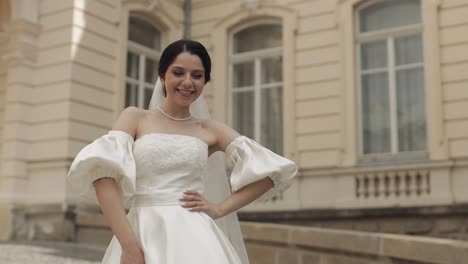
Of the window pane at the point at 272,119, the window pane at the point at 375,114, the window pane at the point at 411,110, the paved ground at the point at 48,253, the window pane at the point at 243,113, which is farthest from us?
the window pane at the point at 243,113

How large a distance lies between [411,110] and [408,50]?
0.97 metres

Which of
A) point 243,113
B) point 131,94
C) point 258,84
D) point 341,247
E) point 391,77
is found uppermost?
point 258,84

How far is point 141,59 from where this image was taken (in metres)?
11.7

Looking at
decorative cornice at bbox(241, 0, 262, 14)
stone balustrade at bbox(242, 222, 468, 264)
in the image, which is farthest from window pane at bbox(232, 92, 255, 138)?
stone balustrade at bbox(242, 222, 468, 264)

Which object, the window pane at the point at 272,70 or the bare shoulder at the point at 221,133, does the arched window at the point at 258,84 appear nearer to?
the window pane at the point at 272,70

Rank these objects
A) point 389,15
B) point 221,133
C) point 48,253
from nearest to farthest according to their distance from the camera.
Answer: point 221,133, point 48,253, point 389,15

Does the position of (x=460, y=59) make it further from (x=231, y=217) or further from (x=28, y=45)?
(x=231, y=217)

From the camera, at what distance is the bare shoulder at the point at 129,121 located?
7.96 feet

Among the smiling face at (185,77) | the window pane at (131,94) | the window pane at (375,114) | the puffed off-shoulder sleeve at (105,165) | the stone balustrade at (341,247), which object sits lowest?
the stone balustrade at (341,247)

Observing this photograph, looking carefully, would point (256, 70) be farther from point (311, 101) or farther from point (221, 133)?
point (221, 133)

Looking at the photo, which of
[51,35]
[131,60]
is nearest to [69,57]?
[51,35]

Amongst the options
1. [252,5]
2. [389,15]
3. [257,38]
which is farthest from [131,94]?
[389,15]

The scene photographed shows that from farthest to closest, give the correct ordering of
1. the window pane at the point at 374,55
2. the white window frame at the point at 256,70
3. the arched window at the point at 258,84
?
the white window frame at the point at 256,70 → the arched window at the point at 258,84 → the window pane at the point at 374,55

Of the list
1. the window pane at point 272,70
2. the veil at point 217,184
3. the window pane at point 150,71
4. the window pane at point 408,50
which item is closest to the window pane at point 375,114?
the window pane at point 408,50
